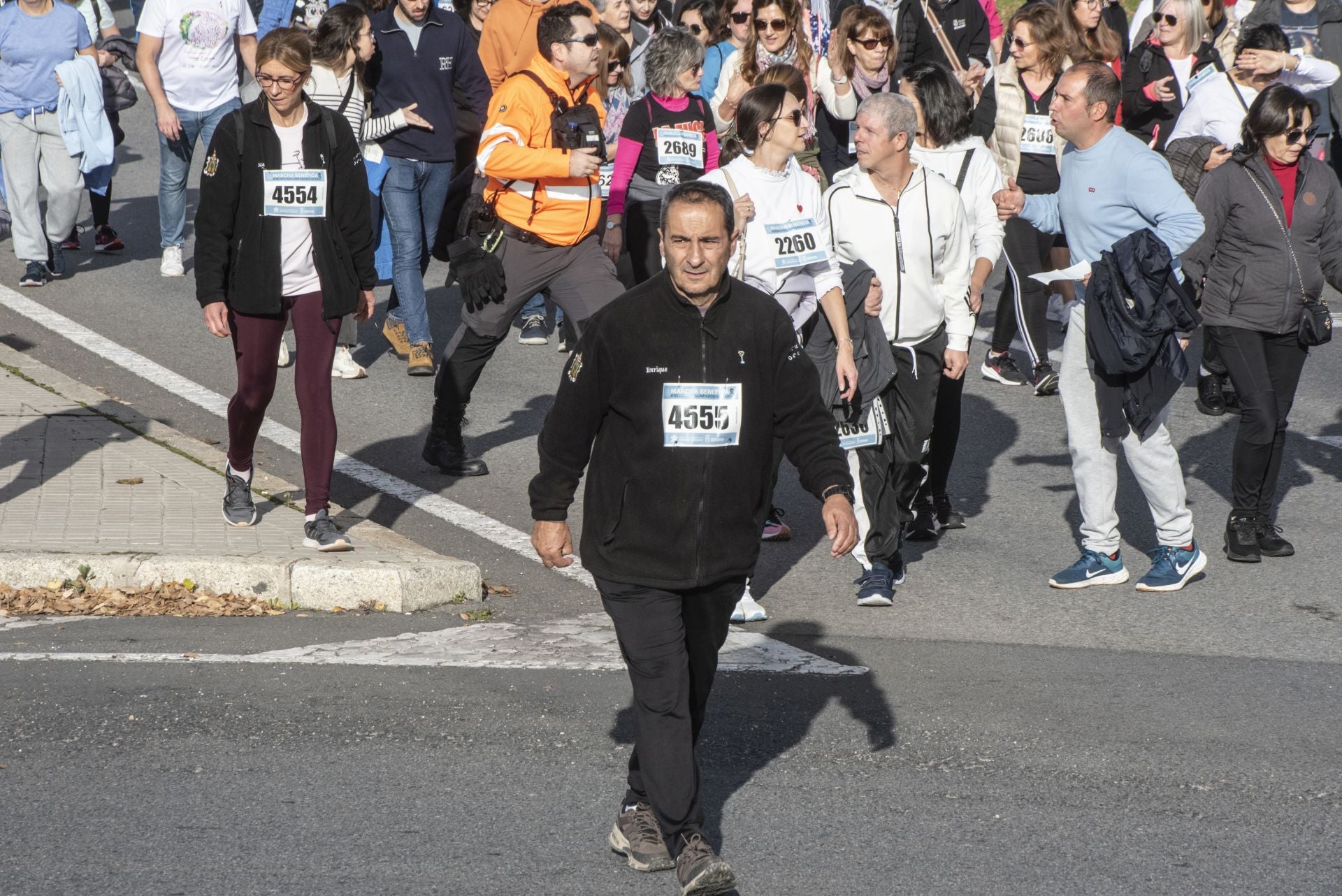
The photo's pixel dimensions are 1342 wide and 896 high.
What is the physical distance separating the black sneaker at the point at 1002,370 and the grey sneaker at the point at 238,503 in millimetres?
4844

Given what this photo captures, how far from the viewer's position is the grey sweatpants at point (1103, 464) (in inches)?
273

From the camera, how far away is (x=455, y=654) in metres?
5.99

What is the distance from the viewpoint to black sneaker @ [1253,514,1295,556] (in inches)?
290

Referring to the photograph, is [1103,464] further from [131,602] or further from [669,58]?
[131,602]

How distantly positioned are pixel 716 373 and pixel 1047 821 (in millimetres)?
1561

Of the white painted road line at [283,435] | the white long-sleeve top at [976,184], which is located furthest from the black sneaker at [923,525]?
the white painted road line at [283,435]

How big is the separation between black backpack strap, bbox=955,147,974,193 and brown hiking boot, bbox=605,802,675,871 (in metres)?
3.77

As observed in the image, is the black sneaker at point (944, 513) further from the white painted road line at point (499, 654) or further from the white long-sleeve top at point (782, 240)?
the white painted road line at point (499, 654)

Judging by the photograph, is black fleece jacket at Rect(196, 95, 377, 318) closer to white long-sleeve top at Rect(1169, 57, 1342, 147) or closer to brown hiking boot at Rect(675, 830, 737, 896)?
brown hiking boot at Rect(675, 830, 737, 896)

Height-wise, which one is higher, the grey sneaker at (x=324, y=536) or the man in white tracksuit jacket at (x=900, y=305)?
the man in white tracksuit jacket at (x=900, y=305)

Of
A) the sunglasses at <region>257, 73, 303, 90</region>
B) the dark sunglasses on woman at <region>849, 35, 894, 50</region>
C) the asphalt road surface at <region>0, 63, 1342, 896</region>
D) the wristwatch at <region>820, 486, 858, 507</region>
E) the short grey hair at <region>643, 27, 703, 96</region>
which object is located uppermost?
the dark sunglasses on woman at <region>849, 35, 894, 50</region>

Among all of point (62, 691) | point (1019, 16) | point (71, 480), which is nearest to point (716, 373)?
point (62, 691)

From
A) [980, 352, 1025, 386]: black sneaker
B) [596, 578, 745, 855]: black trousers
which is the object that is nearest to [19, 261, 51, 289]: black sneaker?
[980, 352, 1025, 386]: black sneaker

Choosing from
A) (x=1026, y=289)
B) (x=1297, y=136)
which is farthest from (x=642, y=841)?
(x=1026, y=289)
